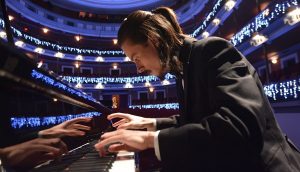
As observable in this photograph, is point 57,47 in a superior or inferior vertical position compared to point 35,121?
superior

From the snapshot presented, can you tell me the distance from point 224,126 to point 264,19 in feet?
49.4

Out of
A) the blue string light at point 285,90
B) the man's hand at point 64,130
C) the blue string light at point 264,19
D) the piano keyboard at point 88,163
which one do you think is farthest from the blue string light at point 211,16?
the piano keyboard at point 88,163

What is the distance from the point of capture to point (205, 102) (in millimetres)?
1261

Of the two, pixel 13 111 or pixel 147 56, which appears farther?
pixel 147 56

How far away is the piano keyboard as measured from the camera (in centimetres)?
126

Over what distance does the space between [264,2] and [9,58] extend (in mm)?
20245

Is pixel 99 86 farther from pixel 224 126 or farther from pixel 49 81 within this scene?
pixel 224 126

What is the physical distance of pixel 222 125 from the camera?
1.01m

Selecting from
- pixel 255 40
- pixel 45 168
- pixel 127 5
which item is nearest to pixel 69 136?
pixel 45 168

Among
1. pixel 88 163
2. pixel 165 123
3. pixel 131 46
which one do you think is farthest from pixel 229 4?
pixel 88 163

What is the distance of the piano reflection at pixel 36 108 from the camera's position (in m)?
0.92

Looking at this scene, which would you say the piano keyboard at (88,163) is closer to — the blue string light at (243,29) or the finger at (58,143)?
the finger at (58,143)

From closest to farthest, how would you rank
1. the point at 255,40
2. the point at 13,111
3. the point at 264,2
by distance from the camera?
the point at 13,111 < the point at 255,40 < the point at 264,2

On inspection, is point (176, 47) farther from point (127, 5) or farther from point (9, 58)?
point (127, 5)
